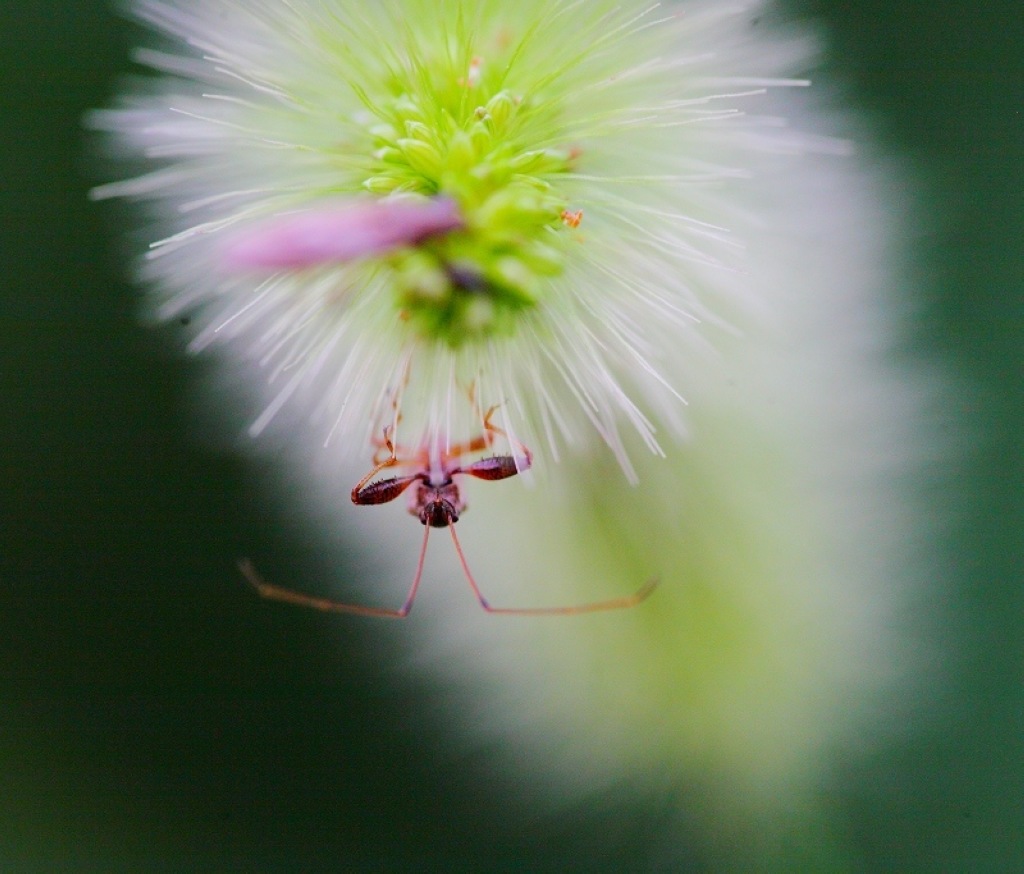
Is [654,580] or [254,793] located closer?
[654,580]

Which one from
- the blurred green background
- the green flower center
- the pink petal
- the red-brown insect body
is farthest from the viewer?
the blurred green background

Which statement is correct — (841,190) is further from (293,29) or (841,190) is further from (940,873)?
(940,873)

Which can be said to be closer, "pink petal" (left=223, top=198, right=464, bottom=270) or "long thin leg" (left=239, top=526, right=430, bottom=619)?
"pink petal" (left=223, top=198, right=464, bottom=270)

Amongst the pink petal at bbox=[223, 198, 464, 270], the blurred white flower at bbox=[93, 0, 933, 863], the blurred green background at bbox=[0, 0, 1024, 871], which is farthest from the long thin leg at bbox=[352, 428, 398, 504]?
the blurred green background at bbox=[0, 0, 1024, 871]

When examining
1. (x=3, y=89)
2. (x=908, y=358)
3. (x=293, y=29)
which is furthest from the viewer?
(x=3, y=89)

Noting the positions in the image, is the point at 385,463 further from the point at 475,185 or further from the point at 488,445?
the point at 475,185

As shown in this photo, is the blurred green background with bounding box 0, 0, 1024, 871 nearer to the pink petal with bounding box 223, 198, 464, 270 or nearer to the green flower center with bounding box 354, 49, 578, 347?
the green flower center with bounding box 354, 49, 578, 347

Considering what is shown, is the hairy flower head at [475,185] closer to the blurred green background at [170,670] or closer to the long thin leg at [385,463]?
the long thin leg at [385,463]

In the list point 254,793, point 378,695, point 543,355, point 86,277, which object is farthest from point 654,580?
point 86,277
